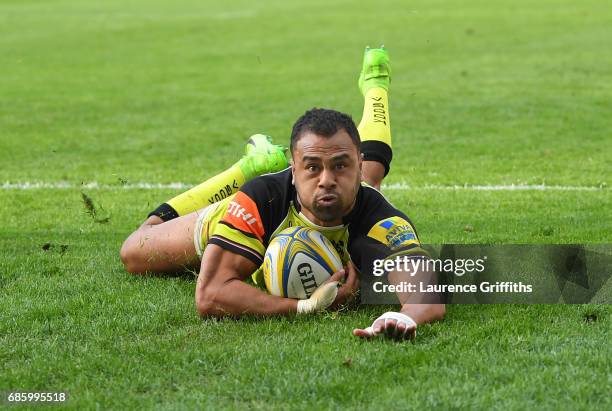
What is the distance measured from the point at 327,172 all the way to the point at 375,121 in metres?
2.64

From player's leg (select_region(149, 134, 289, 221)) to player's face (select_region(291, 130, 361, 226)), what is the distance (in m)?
2.29

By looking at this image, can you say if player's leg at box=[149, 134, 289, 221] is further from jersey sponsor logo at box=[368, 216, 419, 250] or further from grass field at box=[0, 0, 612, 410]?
jersey sponsor logo at box=[368, 216, 419, 250]

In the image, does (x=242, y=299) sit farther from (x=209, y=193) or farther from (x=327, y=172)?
(x=209, y=193)

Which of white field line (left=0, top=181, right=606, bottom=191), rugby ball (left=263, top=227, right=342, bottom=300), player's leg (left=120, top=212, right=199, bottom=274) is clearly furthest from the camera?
white field line (left=0, top=181, right=606, bottom=191)

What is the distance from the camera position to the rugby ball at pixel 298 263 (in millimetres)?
6574

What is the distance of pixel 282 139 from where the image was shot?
52.2ft

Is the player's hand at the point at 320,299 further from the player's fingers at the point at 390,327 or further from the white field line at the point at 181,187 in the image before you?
the white field line at the point at 181,187

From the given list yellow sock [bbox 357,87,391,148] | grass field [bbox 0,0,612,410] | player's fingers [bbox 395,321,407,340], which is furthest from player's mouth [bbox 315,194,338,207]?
yellow sock [bbox 357,87,391,148]

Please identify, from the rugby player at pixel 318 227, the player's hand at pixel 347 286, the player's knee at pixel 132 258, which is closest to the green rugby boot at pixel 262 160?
the player's knee at pixel 132 258

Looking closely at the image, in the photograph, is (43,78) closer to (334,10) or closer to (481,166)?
(481,166)

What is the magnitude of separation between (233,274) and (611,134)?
10.2 metres

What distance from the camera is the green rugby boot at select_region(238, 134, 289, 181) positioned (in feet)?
29.0

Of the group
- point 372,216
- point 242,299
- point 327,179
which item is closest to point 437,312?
point 372,216

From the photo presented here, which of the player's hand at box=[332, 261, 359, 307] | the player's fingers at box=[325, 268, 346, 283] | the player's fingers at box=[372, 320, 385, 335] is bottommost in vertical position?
the player's fingers at box=[372, 320, 385, 335]
